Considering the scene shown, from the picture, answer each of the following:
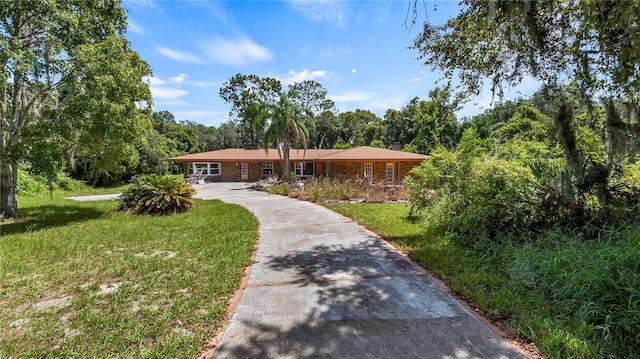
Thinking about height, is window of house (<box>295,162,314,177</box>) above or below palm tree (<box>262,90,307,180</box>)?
below

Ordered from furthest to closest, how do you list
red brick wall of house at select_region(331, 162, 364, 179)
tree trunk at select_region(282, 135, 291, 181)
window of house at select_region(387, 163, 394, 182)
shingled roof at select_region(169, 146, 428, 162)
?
red brick wall of house at select_region(331, 162, 364, 179)
window of house at select_region(387, 163, 394, 182)
shingled roof at select_region(169, 146, 428, 162)
tree trunk at select_region(282, 135, 291, 181)

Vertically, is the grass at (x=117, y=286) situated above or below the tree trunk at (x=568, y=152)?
below

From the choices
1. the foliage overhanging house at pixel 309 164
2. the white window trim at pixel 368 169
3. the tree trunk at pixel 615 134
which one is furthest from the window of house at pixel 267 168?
the tree trunk at pixel 615 134

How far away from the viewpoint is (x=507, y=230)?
5348 mm

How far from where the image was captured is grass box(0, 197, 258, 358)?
2.71 metres

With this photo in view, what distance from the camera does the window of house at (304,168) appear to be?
26.1m

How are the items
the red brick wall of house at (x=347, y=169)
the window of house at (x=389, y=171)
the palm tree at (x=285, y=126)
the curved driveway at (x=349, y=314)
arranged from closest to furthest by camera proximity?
the curved driveway at (x=349, y=314) → the palm tree at (x=285, y=126) → the window of house at (x=389, y=171) → the red brick wall of house at (x=347, y=169)

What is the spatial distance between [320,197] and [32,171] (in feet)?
29.3

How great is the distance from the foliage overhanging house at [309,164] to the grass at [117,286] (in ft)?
51.4

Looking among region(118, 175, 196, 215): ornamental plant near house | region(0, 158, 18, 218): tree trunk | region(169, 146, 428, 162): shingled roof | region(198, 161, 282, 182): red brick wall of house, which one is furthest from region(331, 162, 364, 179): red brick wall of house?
region(0, 158, 18, 218): tree trunk

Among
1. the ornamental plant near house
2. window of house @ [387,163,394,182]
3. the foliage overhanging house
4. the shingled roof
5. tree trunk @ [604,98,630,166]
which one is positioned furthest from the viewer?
window of house @ [387,163,394,182]

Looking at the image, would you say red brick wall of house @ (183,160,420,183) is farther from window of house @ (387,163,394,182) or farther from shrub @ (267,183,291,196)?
shrub @ (267,183,291,196)

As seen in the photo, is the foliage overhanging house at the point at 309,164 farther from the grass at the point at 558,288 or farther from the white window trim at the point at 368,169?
the grass at the point at 558,288

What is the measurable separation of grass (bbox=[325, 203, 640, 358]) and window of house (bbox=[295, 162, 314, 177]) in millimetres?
21173
